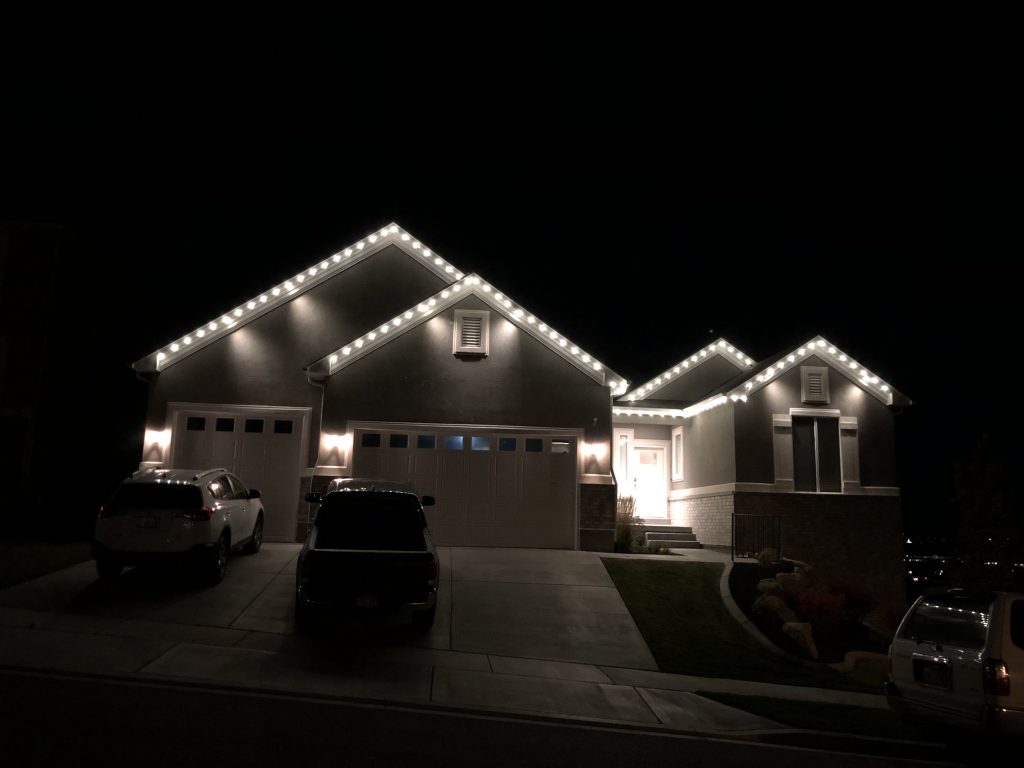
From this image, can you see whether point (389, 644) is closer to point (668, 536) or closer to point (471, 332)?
point (471, 332)

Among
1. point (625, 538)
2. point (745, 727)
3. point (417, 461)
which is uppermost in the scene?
point (417, 461)

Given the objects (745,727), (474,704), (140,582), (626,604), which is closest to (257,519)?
(140,582)

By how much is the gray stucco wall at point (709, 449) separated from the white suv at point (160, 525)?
38.0 feet

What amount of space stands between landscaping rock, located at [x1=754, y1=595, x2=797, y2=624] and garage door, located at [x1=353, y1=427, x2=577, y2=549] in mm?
4531

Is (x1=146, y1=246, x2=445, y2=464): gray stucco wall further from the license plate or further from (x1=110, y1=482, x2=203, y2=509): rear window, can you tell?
the license plate

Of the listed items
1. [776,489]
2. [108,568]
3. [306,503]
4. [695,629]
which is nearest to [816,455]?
[776,489]

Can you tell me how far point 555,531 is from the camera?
18016 mm

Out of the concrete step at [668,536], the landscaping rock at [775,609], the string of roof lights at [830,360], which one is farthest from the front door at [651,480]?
the landscaping rock at [775,609]

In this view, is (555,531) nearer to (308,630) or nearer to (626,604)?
(626,604)

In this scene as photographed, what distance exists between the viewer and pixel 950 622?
8.57 meters

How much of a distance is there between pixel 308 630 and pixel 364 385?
7.22 metres

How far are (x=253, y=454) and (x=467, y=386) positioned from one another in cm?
475

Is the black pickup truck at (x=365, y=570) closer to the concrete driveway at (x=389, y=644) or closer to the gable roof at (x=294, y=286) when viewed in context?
the concrete driveway at (x=389, y=644)

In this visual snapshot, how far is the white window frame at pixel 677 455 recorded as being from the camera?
907 inches
